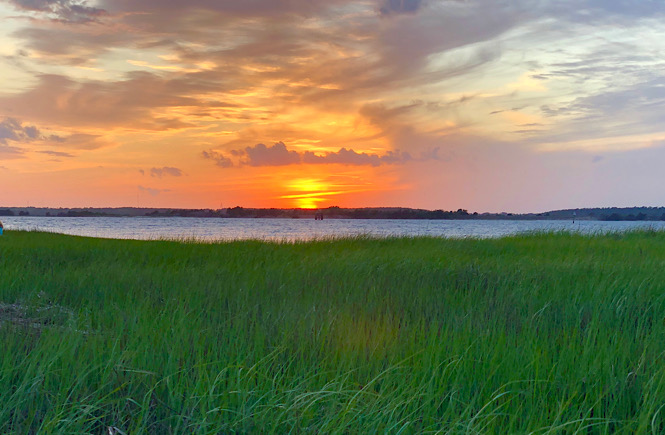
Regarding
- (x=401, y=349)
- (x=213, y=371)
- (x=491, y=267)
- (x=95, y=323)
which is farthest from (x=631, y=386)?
(x=491, y=267)

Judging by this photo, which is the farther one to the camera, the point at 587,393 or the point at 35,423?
the point at 587,393

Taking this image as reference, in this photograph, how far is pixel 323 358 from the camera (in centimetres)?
419

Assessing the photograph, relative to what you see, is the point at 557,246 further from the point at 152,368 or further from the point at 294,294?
the point at 152,368

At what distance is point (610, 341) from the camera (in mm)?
4918

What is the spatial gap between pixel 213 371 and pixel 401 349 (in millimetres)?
1709

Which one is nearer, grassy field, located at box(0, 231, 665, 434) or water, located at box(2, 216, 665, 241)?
grassy field, located at box(0, 231, 665, 434)

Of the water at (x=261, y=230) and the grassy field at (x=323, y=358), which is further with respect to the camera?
the water at (x=261, y=230)

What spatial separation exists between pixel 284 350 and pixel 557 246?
1394 centimetres

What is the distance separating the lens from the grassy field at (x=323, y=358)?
123 inches

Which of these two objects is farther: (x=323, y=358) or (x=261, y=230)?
(x=261, y=230)

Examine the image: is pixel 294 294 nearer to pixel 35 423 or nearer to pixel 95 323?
pixel 95 323

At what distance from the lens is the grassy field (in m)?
3.13

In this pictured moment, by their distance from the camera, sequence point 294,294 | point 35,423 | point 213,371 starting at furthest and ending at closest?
point 294,294 → point 213,371 → point 35,423

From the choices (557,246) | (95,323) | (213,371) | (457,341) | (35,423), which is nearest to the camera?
(35,423)
